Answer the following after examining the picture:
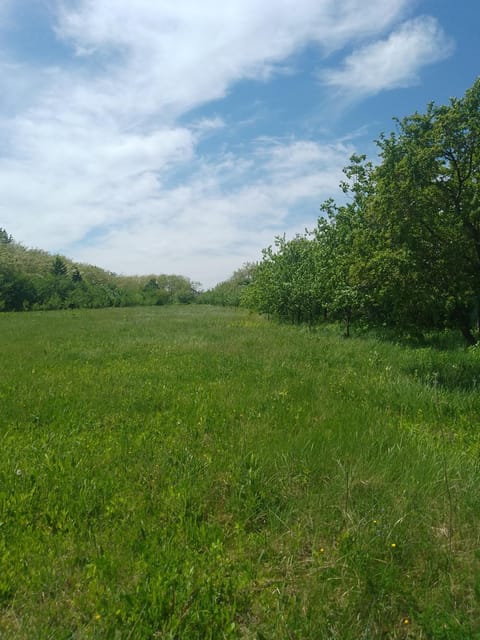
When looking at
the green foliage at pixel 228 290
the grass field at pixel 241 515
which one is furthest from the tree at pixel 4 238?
the grass field at pixel 241 515

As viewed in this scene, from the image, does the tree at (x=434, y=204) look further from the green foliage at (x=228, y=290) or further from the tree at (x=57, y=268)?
the tree at (x=57, y=268)

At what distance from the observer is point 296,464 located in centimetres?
379

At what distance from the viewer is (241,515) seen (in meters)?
3.14

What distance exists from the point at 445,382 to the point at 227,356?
5838 millimetres

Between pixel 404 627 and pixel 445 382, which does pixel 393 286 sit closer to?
pixel 445 382

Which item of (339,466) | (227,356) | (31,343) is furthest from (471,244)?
(31,343)

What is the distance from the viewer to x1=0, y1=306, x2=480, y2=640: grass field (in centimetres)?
218

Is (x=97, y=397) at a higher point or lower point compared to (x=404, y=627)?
higher

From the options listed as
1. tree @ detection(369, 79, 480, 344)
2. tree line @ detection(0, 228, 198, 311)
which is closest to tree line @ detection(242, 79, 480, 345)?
tree @ detection(369, 79, 480, 344)

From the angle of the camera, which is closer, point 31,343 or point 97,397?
point 97,397

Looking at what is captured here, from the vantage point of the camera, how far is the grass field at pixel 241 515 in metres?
2.18

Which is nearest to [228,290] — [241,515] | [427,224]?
[427,224]

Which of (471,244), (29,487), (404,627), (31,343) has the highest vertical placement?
(471,244)

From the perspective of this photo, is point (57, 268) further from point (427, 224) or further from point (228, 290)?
point (427, 224)
